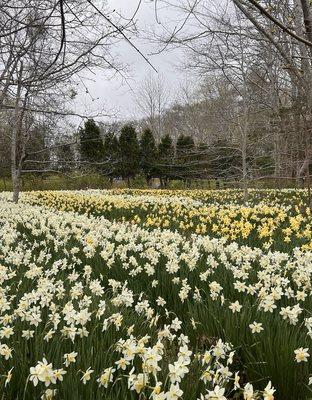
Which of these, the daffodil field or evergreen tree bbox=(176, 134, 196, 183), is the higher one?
evergreen tree bbox=(176, 134, 196, 183)

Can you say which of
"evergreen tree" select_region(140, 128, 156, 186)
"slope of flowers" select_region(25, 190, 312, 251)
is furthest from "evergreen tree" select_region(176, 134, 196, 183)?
"slope of flowers" select_region(25, 190, 312, 251)

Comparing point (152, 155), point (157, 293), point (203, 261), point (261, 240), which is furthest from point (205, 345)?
point (152, 155)

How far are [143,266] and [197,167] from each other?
27656 mm

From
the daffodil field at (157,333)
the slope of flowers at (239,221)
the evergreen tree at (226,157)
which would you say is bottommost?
the daffodil field at (157,333)

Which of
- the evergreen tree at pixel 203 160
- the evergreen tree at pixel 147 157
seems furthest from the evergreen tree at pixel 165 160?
the evergreen tree at pixel 203 160

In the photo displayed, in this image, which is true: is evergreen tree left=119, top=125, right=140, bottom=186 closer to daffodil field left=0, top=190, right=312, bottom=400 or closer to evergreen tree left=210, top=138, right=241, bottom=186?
evergreen tree left=210, top=138, right=241, bottom=186

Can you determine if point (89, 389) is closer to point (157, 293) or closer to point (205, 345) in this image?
point (205, 345)

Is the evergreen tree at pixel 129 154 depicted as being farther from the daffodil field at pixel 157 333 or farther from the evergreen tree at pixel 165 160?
the daffodil field at pixel 157 333

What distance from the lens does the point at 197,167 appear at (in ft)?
104

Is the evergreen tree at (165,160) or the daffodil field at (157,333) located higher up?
the evergreen tree at (165,160)

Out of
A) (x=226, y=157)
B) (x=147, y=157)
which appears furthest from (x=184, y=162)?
(x=226, y=157)

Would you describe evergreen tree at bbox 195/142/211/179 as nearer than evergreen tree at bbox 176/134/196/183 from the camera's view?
Yes

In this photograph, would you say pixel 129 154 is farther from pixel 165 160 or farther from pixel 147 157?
pixel 165 160

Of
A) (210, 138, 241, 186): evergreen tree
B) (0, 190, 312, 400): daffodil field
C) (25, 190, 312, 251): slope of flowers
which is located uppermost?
(210, 138, 241, 186): evergreen tree
